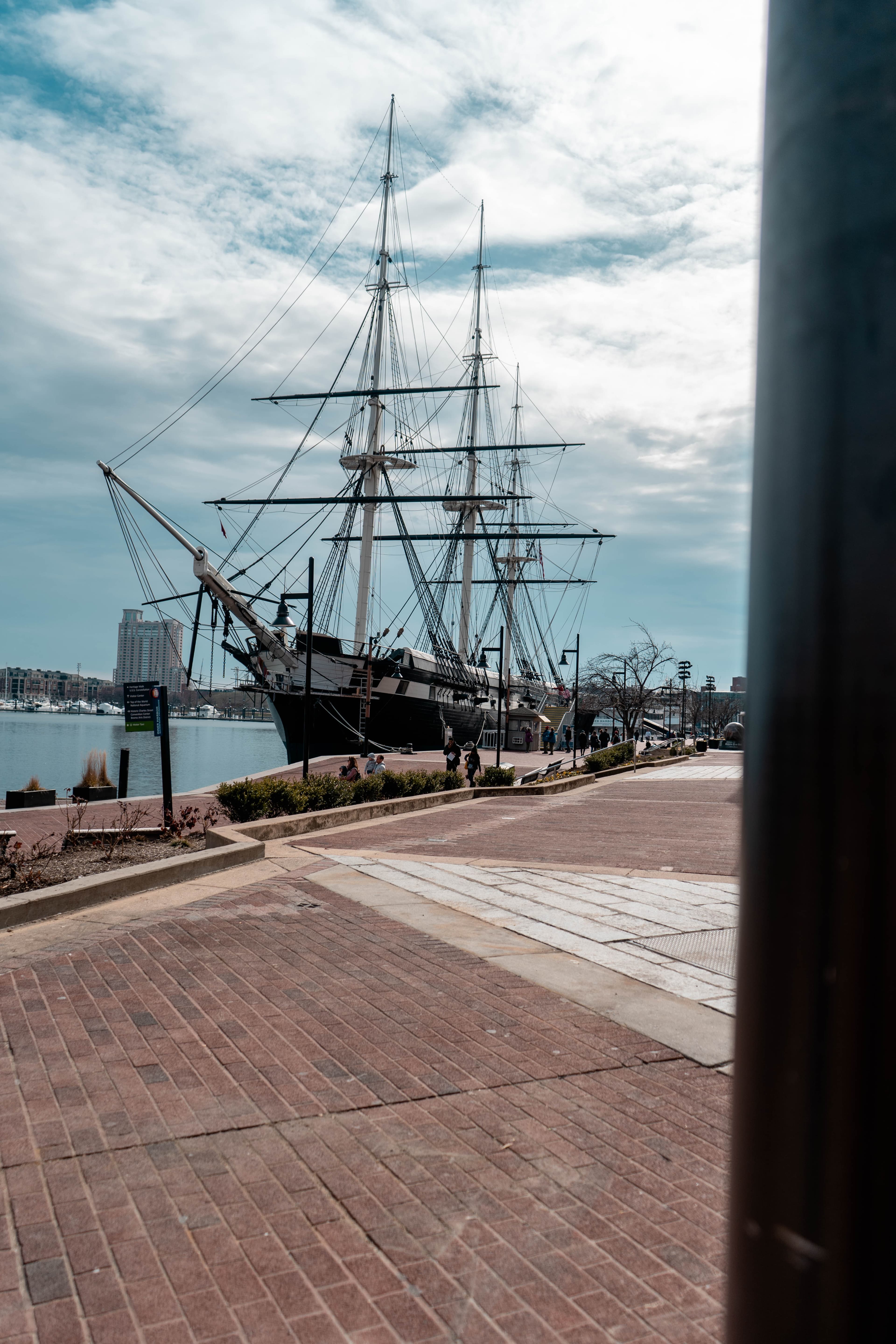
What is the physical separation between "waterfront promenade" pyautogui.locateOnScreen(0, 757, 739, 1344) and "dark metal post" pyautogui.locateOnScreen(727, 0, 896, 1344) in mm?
2188

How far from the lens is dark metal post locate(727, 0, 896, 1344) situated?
37.5 inches

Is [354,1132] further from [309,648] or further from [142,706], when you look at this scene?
[309,648]

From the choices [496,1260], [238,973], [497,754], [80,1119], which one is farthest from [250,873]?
[497,754]

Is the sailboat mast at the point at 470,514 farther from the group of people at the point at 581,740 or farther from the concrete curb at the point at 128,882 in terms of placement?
the concrete curb at the point at 128,882

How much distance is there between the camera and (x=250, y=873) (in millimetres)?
9617

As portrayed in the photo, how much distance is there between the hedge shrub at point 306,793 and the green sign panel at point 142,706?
1.48 metres

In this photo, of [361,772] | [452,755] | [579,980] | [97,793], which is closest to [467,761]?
[452,755]

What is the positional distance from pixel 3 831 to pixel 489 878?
19.8 ft

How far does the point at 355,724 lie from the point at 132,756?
88.1 feet

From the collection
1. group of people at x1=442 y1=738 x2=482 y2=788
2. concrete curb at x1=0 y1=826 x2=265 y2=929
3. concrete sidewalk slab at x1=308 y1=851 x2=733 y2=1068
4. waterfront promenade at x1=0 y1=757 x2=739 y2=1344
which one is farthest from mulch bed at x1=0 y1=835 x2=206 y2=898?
group of people at x1=442 y1=738 x2=482 y2=788

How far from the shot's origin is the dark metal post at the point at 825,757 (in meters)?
0.95

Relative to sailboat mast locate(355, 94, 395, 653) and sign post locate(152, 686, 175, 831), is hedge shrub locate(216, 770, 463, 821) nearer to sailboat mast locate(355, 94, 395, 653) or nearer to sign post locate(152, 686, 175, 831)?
sign post locate(152, 686, 175, 831)

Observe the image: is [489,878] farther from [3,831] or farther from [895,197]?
[895,197]

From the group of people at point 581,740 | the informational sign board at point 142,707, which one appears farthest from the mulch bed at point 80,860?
the group of people at point 581,740
